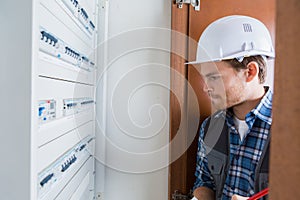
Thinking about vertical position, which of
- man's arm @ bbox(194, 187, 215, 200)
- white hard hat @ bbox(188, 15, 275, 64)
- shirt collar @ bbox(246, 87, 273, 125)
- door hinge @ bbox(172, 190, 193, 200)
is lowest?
door hinge @ bbox(172, 190, 193, 200)

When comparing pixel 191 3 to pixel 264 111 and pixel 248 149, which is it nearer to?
pixel 264 111

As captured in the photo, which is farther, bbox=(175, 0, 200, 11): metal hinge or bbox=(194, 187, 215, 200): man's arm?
bbox=(175, 0, 200, 11): metal hinge

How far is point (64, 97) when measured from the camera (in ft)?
2.79

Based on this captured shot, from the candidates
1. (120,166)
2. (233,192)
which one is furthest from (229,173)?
(120,166)

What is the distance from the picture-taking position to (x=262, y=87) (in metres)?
1.12

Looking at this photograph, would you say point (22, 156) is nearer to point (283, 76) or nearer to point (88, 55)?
point (283, 76)

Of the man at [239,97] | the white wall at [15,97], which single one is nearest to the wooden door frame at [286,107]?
the white wall at [15,97]

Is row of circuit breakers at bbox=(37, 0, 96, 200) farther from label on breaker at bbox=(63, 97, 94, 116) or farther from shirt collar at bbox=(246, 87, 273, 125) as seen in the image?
shirt collar at bbox=(246, 87, 273, 125)

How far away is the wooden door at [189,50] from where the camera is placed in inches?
52.9

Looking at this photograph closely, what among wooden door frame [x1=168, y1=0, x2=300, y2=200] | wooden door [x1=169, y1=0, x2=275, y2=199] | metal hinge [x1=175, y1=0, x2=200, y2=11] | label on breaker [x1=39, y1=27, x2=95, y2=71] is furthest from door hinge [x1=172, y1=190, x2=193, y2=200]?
wooden door frame [x1=168, y1=0, x2=300, y2=200]

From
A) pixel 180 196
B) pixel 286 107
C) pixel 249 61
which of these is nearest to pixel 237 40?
pixel 249 61

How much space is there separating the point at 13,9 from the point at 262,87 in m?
0.92

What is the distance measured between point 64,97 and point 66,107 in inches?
1.5

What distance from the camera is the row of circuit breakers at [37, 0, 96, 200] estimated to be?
675 millimetres
